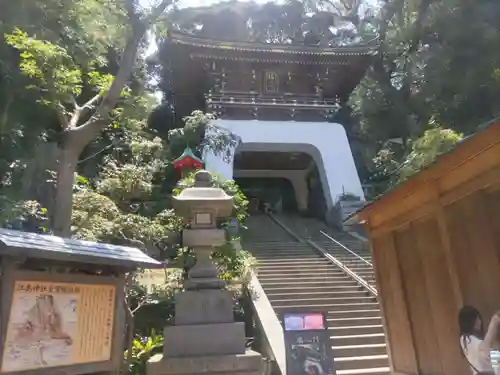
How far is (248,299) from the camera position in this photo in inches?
320

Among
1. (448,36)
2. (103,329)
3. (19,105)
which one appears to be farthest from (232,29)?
(103,329)

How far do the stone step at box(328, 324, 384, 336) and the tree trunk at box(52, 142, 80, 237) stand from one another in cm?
472

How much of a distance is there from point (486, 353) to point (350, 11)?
32.3 meters

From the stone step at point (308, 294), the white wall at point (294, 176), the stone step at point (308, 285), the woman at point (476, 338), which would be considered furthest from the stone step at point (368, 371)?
the white wall at point (294, 176)

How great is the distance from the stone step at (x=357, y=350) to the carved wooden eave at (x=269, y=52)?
14.5 metres

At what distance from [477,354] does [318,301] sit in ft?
17.1

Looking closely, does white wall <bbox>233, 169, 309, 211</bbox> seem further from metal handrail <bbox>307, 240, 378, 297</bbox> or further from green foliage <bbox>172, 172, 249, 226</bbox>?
green foliage <bbox>172, 172, 249, 226</bbox>

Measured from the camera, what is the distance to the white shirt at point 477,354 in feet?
10.4

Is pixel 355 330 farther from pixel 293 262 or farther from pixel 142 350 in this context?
pixel 293 262

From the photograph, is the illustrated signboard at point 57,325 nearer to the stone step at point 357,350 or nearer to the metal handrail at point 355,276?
the stone step at point 357,350

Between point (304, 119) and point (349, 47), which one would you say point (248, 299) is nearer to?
point (304, 119)

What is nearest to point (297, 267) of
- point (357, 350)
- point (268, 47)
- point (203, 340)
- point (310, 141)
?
point (357, 350)

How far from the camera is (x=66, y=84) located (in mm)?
8266

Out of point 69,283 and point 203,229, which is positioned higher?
point 203,229
